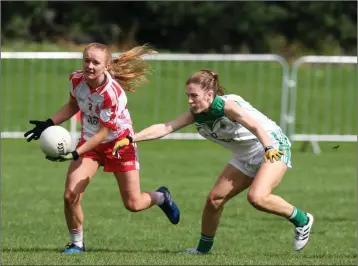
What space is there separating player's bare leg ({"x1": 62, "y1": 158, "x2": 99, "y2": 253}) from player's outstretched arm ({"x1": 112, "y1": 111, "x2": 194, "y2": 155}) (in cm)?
41

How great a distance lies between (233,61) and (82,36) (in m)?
26.5

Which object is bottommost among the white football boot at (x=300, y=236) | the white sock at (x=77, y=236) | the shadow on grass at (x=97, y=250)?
the shadow on grass at (x=97, y=250)

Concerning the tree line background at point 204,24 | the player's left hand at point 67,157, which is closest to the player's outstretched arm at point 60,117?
the player's left hand at point 67,157

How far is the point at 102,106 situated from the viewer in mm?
9602

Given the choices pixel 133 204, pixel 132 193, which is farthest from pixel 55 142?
pixel 133 204

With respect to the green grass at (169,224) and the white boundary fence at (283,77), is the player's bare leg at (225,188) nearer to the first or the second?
the green grass at (169,224)

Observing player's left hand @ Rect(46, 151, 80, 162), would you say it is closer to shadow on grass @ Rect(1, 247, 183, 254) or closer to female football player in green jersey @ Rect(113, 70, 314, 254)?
female football player in green jersey @ Rect(113, 70, 314, 254)

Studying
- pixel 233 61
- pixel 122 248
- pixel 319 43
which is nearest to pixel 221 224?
pixel 122 248

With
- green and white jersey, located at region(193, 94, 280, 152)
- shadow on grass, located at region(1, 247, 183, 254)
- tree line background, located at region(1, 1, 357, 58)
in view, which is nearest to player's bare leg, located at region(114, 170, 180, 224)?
shadow on grass, located at region(1, 247, 183, 254)

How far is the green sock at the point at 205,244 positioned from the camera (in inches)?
394

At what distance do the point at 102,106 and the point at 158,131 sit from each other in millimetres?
553

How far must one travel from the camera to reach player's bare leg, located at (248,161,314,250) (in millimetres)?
9305

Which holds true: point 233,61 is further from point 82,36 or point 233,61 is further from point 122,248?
point 82,36

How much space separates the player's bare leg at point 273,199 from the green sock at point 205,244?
80 cm
